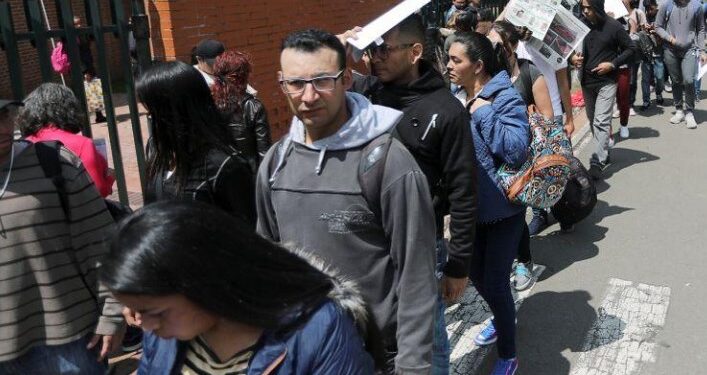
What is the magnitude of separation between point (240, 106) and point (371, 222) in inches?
84.0

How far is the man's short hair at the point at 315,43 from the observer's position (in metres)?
2.20

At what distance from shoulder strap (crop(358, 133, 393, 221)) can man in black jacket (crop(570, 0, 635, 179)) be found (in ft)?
17.4

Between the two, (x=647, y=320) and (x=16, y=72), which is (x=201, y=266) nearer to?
(x=16, y=72)

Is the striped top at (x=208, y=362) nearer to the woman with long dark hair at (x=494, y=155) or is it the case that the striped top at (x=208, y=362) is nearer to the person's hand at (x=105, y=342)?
the person's hand at (x=105, y=342)

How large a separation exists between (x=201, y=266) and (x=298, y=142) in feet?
3.26

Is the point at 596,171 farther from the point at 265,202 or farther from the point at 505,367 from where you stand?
the point at 265,202

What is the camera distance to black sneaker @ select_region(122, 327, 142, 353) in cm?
360

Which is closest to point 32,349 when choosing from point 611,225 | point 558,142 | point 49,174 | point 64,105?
point 49,174

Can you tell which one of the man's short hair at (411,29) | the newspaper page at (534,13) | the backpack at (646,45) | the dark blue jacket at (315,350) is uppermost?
the man's short hair at (411,29)

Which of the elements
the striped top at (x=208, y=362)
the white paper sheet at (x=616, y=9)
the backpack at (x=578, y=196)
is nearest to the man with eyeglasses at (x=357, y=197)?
the striped top at (x=208, y=362)

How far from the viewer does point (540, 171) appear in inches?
153

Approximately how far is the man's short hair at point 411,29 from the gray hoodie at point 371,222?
0.68 metres

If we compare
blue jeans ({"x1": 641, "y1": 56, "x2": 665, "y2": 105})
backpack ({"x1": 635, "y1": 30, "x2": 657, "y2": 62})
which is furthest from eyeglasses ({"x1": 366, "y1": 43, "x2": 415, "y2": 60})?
blue jeans ({"x1": 641, "y1": 56, "x2": 665, "y2": 105})

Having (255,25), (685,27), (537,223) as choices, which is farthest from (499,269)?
(685,27)
